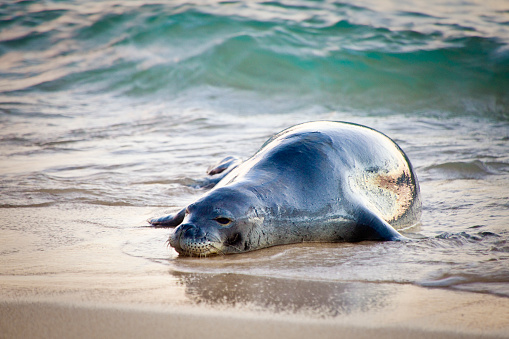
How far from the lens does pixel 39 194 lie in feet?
17.6

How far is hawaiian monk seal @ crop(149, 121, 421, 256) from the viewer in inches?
141

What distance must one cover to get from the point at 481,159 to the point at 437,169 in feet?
2.23

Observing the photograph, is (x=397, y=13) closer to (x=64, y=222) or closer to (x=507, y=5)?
(x=507, y=5)

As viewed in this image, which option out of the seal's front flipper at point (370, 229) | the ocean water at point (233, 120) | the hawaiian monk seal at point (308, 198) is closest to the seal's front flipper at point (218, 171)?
the ocean water at point (233, 120)

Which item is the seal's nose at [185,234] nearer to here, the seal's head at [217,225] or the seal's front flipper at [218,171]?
the seal's head at [217,225]

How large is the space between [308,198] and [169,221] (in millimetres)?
1128

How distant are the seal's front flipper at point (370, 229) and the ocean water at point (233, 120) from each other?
191 mm

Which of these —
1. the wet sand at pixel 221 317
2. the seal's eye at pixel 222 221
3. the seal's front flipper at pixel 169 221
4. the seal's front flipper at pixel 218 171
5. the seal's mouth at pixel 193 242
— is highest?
the wet sand at pixel 221 317

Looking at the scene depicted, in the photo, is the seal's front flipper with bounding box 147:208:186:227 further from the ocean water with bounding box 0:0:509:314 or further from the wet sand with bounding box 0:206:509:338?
the wet sand with bounding box 0:206:509:338

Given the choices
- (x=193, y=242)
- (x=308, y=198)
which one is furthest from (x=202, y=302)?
(x=308, y=198)

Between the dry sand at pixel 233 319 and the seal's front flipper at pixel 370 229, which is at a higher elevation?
the dry sand at pixel 233 319

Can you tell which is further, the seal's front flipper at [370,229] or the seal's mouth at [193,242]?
the seal's front flipper at [370,229]

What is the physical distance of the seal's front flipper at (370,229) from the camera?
3869 millimetres

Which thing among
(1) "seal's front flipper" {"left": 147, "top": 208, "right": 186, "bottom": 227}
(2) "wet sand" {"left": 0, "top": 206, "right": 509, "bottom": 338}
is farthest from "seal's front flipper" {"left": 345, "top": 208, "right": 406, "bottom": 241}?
(1) "seal's front flipper" {"left": 147, "top": 208, "right": 186, "bottom": 227}
